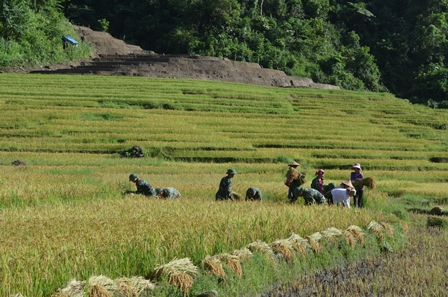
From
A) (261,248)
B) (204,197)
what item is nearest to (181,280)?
(261,248)

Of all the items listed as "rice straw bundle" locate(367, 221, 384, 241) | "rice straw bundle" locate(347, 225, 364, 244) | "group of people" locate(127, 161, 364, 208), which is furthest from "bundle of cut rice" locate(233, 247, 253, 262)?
"group of people" locate(127, 161, 364, 208)

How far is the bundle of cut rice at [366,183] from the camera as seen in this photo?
13117mm

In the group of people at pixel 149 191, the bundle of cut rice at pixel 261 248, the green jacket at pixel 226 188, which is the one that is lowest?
the group of people at pixel 149 191

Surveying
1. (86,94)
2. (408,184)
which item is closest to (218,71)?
(86,94)

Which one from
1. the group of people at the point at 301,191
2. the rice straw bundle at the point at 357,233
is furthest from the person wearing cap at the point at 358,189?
the rice straw bundle at the point at 357,233

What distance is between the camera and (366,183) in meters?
13.3

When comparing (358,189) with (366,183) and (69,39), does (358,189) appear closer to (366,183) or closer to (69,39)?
(366,183)

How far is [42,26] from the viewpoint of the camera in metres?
51.3

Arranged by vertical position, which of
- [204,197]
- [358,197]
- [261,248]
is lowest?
[204,197]

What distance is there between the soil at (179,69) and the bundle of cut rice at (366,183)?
119ft

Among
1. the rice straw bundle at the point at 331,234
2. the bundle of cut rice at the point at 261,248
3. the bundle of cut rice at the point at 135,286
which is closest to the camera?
the bundle of cut rice at the point at 135,286

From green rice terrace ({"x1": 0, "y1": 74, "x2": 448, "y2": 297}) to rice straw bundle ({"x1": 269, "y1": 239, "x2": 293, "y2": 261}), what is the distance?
0.8 inches

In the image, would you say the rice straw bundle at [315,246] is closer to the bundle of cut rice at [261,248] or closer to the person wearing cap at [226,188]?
the bundle of cut rice at [261,248]

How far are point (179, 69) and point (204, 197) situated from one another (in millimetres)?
35953
